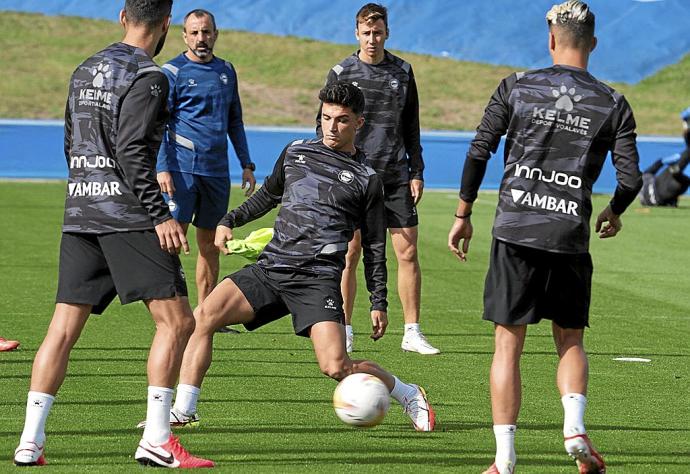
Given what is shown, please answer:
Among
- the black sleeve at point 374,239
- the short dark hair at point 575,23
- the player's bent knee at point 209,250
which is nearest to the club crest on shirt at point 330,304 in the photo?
the black sleeve at point 374,239

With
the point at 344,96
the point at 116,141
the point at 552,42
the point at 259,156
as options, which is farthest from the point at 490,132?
the point at 259,156

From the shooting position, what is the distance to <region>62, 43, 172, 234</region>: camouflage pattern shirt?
5203mm

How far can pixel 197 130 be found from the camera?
9.25m

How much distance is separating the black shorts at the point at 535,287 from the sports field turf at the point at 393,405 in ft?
2.21

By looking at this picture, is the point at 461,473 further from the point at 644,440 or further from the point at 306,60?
the point at 306,60

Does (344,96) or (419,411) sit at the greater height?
(344,96)

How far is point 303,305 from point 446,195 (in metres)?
19.8

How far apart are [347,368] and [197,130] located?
12.1ft

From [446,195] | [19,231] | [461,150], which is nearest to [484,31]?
[461,150]

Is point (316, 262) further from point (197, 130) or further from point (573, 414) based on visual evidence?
point (197, 130)

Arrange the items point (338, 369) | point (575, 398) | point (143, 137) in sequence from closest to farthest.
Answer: point (143, 137)
point (575, 398)
point (338, 369)

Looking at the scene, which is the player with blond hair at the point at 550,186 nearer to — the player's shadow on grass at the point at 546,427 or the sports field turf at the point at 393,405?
the sports field turf at the point at 393,405

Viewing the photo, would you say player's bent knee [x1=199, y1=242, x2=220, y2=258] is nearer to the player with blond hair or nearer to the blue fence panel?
the player with blond hair

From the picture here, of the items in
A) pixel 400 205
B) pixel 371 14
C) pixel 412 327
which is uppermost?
pixel 371 14
